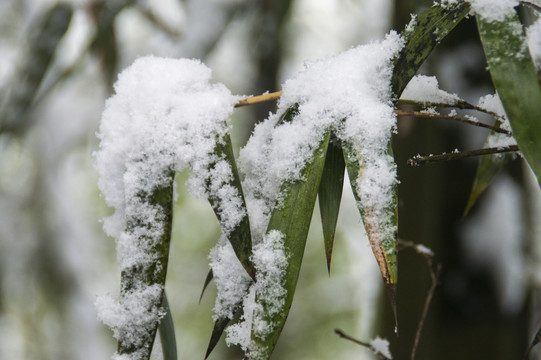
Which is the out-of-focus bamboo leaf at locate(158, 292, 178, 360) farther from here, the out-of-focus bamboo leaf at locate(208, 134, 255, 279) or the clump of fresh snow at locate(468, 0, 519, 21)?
the clump of fresh snow at locate(468, 0, 519, 21)

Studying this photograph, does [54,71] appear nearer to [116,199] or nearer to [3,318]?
[116,199]

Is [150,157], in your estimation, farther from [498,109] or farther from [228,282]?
[498,109]

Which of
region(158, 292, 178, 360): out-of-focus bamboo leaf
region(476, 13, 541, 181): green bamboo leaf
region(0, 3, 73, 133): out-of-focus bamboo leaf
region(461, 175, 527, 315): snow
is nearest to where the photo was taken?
region(476, 13, 541, 181): green bamboo leaf

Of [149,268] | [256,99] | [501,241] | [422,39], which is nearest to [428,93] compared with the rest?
[422,39]

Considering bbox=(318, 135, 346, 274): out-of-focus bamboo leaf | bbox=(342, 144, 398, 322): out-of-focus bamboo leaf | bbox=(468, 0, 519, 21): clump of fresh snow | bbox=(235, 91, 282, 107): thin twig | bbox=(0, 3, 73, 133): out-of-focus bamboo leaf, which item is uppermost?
bbox=(0, 3, 73, 133): out-of-focus bamboo leaf

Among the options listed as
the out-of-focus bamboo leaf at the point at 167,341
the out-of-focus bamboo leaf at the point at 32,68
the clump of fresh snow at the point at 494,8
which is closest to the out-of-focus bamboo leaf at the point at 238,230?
the out-of-focus bamboo leaf at the point at 167,341

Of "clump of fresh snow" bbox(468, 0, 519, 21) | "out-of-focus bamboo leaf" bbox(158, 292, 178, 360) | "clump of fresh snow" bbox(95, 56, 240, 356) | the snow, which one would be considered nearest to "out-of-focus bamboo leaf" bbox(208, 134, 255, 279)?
"clump of fresh snow" bbox(95, 56, 240, 356)
